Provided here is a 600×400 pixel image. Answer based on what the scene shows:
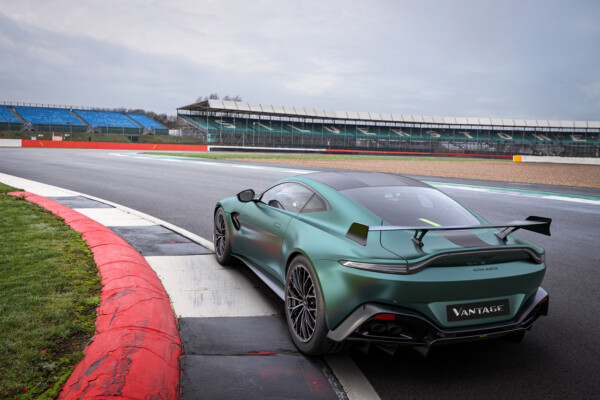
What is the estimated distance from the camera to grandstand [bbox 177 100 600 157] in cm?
6694

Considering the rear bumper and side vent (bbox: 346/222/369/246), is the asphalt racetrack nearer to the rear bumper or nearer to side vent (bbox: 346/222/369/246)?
the rear bumper

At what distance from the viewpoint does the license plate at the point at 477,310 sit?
2.78 meters

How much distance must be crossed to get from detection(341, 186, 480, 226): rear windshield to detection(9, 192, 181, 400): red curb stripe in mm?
1746

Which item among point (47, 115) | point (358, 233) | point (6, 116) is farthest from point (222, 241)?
point (47, 115)

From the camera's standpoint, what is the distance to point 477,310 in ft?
9.30

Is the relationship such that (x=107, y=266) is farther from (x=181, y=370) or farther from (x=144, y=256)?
(x=181, y=370)

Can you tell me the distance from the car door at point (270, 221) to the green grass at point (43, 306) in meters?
1.42

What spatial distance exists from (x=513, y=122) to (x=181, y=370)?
310ft

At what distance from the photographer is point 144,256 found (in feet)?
17.6

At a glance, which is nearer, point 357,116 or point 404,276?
point 404,276

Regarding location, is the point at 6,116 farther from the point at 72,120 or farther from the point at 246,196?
the point at 246,196

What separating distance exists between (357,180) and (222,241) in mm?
1966

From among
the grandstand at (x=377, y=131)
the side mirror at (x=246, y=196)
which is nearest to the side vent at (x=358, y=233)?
the side mirror at (x=246, y=196)

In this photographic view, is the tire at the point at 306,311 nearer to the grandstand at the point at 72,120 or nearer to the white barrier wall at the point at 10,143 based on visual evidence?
the white barrier wall at the point at 10,143
